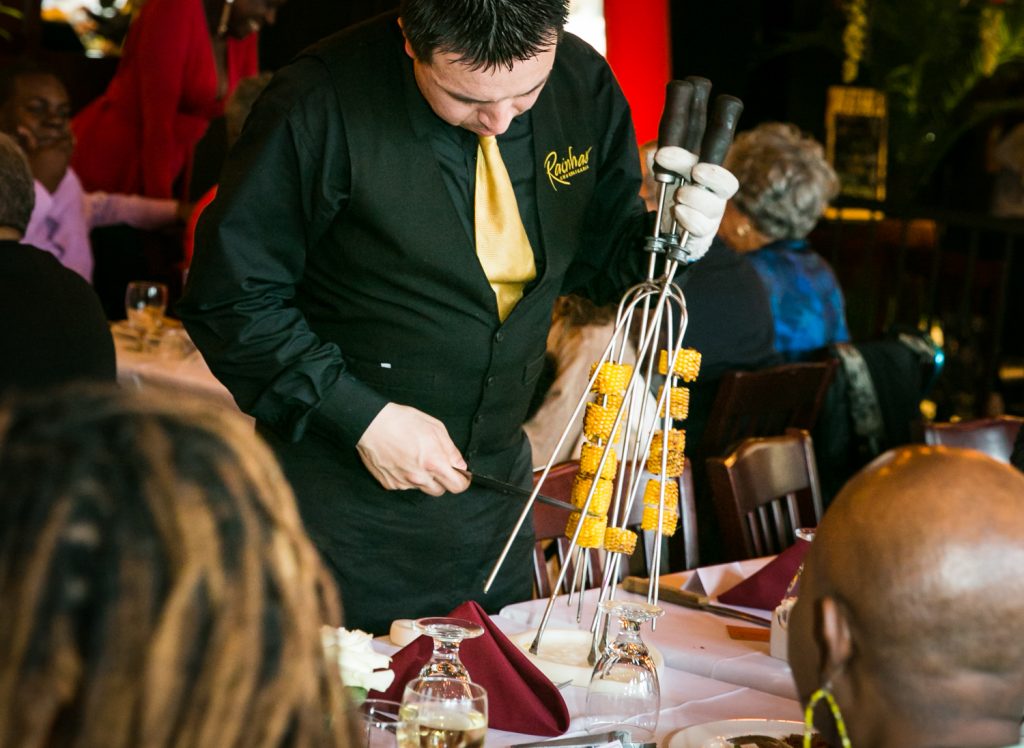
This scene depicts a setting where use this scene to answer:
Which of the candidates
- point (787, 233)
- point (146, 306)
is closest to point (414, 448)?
point (146, 306)

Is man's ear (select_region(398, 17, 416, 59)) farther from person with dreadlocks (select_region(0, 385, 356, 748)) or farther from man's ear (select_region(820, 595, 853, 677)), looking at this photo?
person with dreadlocks (select_region(0, 385, 356, 748))

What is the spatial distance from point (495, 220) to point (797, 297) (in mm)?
2243

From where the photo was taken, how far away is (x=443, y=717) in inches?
54.5

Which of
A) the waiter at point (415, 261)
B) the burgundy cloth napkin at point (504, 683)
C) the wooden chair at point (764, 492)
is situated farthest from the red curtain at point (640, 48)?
the burgundy cloth napkin at point (504, 683)

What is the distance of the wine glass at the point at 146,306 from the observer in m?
4.33

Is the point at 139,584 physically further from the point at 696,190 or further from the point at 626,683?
the point at 696,190

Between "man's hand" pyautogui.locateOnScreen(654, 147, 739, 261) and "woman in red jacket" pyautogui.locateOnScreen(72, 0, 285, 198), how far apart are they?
15.6 ft

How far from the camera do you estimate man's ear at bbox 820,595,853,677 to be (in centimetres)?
115

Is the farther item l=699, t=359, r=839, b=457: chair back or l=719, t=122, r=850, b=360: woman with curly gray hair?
l=719, t=122, r=850, b=360: woman with curly gray hair

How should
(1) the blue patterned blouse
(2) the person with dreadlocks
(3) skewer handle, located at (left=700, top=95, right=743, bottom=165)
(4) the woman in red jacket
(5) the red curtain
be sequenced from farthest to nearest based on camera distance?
(4) the woman in red jacket < (5) the red curtain < (1) the blue patterned blouse < (3) skewer handle, located at (left=700, top=95, right=743, bottom=165) < (2) the person with dreadlocks

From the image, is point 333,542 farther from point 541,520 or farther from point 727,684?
point 727,684

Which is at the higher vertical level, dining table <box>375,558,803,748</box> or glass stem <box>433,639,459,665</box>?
Result: glass stem <box>433,639,459,665</box>

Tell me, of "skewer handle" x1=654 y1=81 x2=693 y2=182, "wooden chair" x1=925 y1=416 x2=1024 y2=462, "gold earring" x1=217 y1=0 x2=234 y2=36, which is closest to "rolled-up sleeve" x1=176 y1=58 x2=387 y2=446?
"skewer handle" x1=654 y1=81 x2=693 y2=182

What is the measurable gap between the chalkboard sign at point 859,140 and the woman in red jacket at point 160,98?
4001mm
